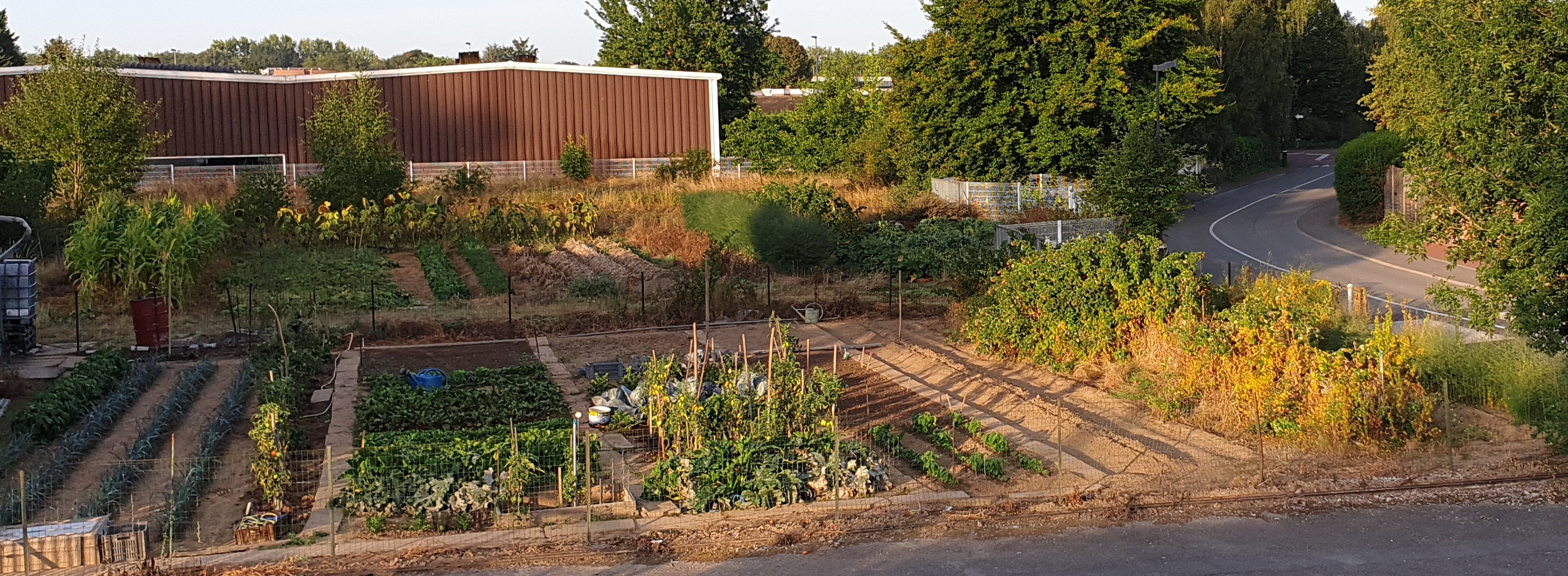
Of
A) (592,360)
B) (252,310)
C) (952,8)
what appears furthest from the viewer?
(952,8)

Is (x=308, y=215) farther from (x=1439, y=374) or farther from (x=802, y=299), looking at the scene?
(x=1439, y=374)

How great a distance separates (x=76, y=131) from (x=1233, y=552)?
89.5 ft

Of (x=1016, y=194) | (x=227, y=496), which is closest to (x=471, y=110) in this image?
(x=1016, y=194)

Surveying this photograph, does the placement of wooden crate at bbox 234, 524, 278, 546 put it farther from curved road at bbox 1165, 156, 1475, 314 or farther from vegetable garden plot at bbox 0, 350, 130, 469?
curved road at bbox 1165, 156, 1475, 314

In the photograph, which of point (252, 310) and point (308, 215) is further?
point (308, 215)

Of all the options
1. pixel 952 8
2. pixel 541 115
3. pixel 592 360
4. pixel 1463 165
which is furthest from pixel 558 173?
pixel 1463 165

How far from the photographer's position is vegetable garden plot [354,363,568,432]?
502 inches

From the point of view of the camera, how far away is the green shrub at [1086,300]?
1526cm

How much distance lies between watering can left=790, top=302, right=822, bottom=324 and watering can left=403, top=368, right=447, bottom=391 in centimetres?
645

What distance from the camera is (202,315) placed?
2016 cm

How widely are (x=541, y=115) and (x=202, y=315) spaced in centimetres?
2630

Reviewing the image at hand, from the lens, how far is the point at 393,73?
4409 centimetres

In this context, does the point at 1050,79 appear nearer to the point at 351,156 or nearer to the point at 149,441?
the point at 351,156

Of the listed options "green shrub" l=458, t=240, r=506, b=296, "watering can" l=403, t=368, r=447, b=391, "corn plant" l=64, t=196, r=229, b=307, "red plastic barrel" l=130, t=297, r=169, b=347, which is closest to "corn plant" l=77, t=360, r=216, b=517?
"red plastic barrel" l=130, t=297, r=169, b=347
